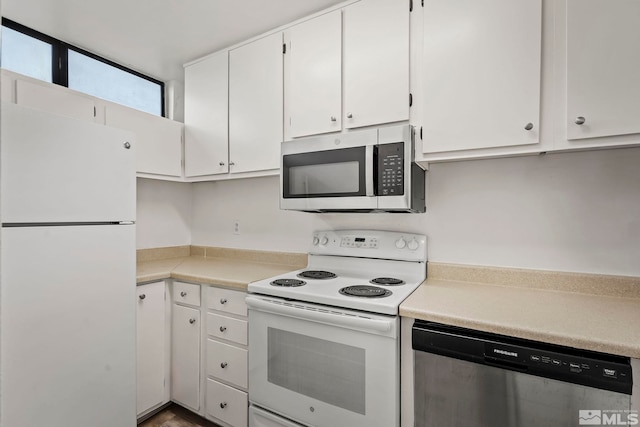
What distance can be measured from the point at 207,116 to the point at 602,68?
218 cm

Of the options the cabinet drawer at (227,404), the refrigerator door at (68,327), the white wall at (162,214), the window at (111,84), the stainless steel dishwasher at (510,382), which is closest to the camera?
the stainless steel dishwasher at (510,382)

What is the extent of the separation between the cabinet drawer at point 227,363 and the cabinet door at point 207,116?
1.15m

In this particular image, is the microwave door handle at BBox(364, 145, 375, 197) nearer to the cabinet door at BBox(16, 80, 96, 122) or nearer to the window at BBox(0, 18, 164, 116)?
the cabinet door at BBox(16, 80, 96, 122)

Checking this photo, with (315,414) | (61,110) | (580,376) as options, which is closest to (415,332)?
(580,376)

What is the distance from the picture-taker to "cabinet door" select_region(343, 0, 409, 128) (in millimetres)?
1526

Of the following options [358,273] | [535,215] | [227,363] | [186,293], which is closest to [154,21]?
[186,293]

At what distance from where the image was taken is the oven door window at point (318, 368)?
1.30 metres

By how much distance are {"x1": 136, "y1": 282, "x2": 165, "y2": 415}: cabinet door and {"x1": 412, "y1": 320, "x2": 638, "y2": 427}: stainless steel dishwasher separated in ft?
5.14

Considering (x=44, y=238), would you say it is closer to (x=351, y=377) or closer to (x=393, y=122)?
(x=351, y=377)

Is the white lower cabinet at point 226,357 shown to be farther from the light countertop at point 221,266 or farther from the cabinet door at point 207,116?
the cabinet door at point 207,116

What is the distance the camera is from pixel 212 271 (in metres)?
2.00

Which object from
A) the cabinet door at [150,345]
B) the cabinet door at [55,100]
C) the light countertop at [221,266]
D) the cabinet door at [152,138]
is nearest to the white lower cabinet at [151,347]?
the cabinet door at [150,345]

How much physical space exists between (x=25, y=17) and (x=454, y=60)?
7.84 feet

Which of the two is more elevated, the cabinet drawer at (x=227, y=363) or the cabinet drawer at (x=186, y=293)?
the cabinet drawer at (x=186, y=293)
